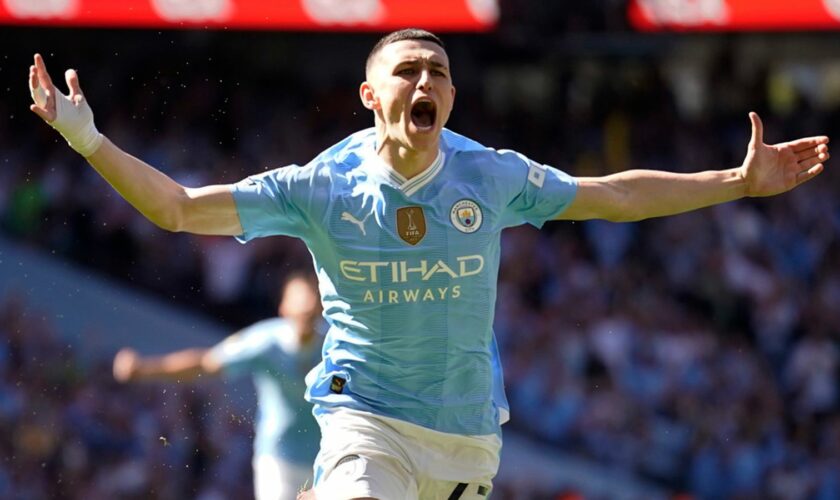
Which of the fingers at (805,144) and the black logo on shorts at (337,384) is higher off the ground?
the fingers at (805,144)

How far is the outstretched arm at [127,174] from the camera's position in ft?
18.7

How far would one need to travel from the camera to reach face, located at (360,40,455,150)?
19.6 ft

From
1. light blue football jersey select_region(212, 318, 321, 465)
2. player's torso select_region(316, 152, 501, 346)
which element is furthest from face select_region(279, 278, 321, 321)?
player's torso select_region(316, 152, 501, 346)

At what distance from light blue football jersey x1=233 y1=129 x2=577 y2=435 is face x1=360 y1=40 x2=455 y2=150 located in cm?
17

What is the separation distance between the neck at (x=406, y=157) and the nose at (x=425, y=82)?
0.21 m

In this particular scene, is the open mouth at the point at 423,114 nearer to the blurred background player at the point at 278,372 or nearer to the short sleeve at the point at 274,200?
the short sleeve at the point at 274,200

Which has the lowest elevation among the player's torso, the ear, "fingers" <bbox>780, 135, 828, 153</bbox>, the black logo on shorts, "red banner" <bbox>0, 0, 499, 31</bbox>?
the black logo on shorts

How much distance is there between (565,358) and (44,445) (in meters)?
5.31

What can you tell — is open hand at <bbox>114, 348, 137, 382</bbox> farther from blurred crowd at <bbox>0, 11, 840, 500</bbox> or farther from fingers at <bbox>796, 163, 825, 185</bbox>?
fingers at <bbox>796, 163, 825, 185</bbox>

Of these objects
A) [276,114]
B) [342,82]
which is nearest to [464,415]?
[276,114]

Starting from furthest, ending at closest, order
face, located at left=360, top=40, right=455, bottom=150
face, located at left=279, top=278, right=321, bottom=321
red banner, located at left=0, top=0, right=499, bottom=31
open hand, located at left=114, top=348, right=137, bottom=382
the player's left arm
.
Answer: red banner, located at left=0, top=0, right=499, bottom=31, open hand, located at left=114, top=348, right=137, bottom=382, face, located at left=279, top=278, right=321, bottom=321, the player's left arm, face, located at left=360, top=40, right=455, bottom=150

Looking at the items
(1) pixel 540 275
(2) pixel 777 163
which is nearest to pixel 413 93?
(2) pixel 777 163

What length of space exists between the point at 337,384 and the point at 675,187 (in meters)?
1.56

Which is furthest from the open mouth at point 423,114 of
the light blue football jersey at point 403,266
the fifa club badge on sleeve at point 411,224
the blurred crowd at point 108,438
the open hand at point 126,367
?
the blurred crowd at point 108,438
